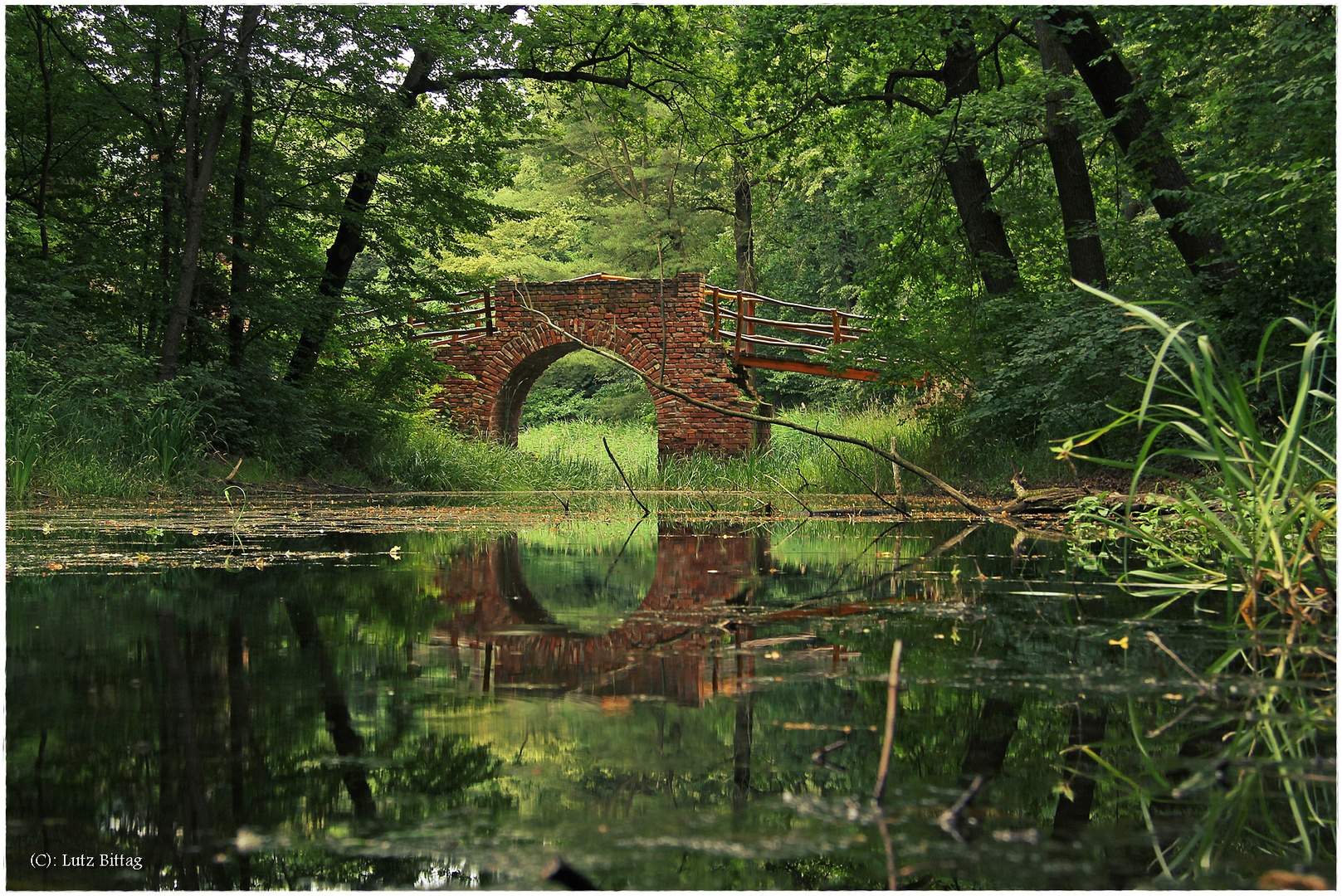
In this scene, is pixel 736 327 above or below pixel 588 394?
below

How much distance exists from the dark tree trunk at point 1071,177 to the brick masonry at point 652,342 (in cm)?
822

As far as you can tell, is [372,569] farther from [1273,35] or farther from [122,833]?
[1273,35]

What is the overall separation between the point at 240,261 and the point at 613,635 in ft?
34.8

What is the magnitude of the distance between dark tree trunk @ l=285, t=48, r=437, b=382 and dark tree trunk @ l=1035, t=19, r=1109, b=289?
7222 millimetres

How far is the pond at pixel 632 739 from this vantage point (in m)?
1.29

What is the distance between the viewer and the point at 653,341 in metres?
19.3

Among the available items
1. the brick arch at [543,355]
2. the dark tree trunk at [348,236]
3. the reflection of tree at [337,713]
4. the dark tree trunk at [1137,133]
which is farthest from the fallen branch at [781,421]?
the brick arch at [543,355]

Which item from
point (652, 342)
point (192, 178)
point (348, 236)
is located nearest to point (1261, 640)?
point (192, 178)

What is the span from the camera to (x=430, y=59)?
539 inches

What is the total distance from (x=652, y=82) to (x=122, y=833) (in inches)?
570

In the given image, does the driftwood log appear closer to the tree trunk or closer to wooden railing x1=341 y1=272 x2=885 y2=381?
the tree trunk

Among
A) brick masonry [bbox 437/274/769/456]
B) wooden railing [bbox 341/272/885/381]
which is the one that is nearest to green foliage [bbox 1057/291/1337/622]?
wooden railing [bbox 341/272/885/381]

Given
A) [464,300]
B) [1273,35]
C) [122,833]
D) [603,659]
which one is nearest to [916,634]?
[603,659]

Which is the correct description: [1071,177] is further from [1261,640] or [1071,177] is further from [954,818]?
[954,818]
